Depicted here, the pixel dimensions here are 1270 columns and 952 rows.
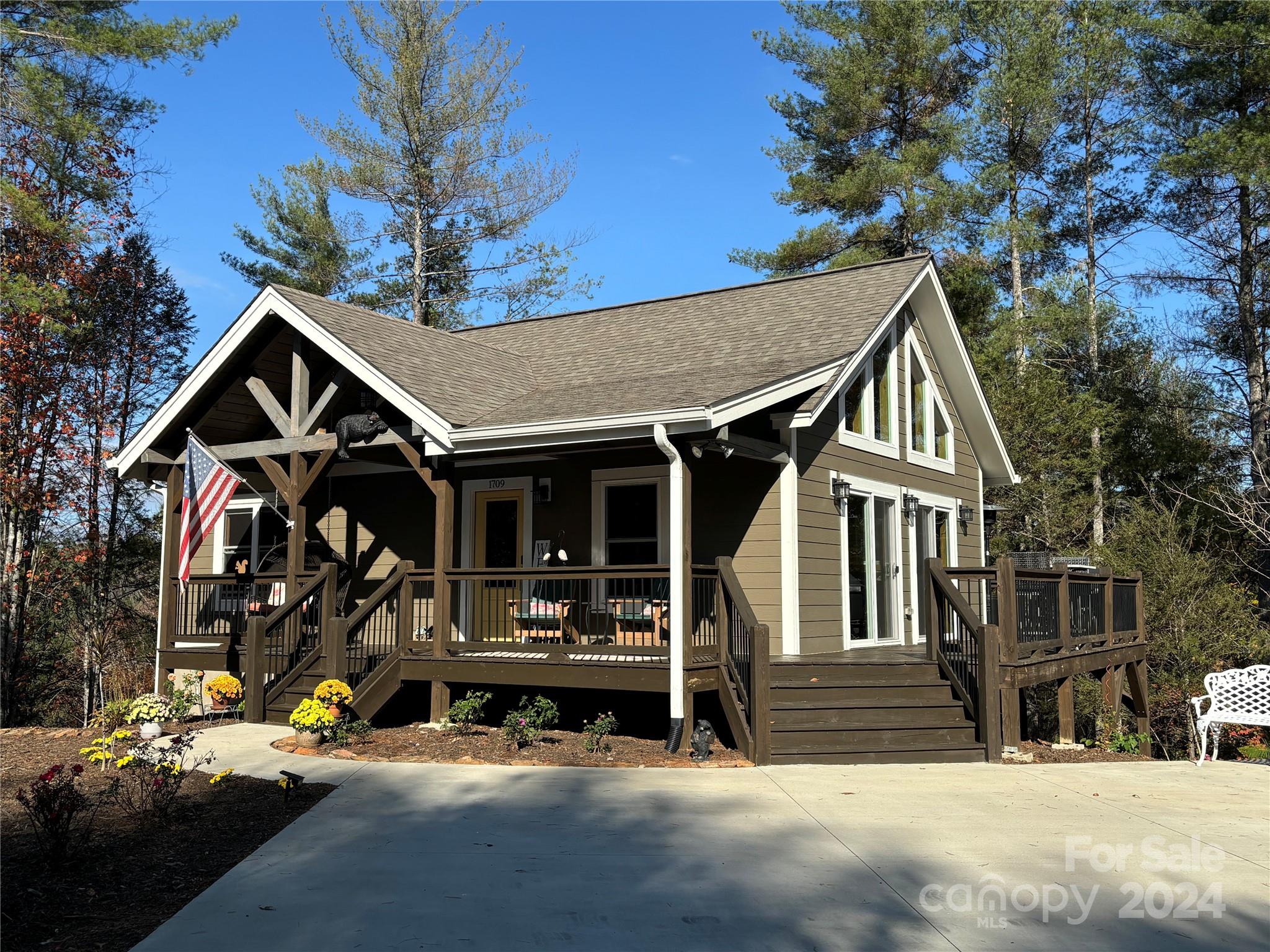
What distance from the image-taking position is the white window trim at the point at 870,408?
41.5ft

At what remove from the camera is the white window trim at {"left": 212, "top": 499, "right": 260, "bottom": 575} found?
15.6 meters

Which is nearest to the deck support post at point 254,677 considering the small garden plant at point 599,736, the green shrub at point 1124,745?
the small garden plant at point 599,736

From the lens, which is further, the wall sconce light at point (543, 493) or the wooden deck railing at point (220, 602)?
the wall sconce light at point (543, 493)

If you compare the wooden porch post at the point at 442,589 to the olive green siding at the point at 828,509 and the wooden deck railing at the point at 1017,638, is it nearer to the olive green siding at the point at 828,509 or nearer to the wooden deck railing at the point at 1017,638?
the olive green siding at the point at 828,509

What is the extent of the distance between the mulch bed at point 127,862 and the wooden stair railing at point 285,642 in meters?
3.09

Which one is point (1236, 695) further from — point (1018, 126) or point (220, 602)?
point (1018, 126)

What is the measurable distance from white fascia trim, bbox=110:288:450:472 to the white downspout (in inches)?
102

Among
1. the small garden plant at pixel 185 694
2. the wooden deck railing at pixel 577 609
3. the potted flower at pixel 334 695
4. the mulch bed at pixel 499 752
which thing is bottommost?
the mulch bed at pixel 499 752

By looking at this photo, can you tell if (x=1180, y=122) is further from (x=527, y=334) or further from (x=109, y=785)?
(x=109, y=785)

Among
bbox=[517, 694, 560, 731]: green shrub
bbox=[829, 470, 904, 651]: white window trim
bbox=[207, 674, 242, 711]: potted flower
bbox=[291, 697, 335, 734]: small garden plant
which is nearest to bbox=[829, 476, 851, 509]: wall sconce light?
bbox=[829, 470, 904, 651]: white window trim

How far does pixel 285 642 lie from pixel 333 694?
6.71 feet

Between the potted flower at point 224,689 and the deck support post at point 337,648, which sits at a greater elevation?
the deck support post at point 337,648

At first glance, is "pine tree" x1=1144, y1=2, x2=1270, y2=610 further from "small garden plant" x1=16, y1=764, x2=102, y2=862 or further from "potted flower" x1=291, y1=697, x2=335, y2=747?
"small garden plant" x1=16, y1=764, x2=102, y2=862

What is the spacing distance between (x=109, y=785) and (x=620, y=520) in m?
6.48
